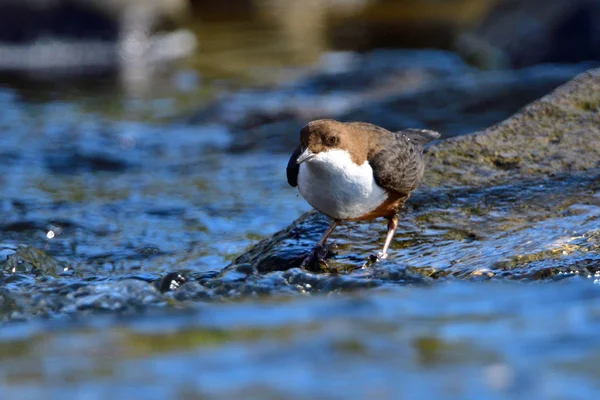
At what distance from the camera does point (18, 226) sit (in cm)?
695

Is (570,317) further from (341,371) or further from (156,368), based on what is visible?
(156,368)

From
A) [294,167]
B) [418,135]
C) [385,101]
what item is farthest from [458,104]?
[294,167]

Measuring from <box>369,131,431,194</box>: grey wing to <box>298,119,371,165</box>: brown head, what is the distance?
0.09 metres

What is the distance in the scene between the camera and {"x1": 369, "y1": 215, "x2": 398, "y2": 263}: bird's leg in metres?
4.53

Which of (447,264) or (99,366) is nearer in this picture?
(99,366)

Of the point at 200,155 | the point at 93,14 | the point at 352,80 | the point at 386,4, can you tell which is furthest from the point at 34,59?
the point at 386,4

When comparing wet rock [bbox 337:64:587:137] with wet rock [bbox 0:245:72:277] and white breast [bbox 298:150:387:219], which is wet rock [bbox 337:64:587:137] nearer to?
wet rock [bbox 0:245:72:277]

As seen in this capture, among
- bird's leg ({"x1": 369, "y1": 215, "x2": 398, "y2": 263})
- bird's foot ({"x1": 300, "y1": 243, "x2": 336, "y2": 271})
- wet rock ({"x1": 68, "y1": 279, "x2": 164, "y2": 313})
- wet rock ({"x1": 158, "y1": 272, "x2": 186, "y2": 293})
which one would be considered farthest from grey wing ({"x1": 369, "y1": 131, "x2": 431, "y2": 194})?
wet rock ({"x1": 68, "y1": 279, "x2": 164, "y2": 313})

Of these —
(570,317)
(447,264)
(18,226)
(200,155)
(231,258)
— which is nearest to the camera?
(570,317)

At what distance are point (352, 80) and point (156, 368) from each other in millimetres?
9537

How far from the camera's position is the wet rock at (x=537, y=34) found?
38.9ft

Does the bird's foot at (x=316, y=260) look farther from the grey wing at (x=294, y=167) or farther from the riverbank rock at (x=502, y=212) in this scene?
the grey wing at (x=294, y=167)

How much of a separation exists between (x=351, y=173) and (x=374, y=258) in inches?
15.8

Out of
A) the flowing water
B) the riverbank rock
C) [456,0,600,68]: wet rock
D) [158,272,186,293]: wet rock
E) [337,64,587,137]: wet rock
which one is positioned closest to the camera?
the flowing water
